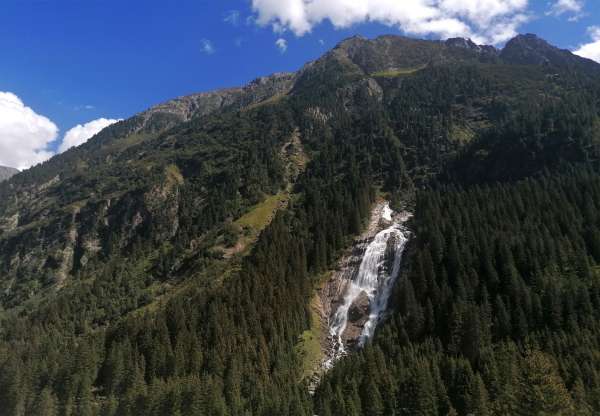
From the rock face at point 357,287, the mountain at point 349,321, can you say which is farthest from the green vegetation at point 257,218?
the rock face at point 357,287

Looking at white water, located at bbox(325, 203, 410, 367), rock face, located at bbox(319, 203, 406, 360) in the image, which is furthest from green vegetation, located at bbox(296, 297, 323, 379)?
white water, located at bbox(325, 203, 410, 367)

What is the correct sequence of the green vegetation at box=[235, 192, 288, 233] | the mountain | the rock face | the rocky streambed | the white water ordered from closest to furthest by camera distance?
the mountain, the rocky streambed, the rock face, the white water, the green vegetation at box=[235, 192, 288, 233]

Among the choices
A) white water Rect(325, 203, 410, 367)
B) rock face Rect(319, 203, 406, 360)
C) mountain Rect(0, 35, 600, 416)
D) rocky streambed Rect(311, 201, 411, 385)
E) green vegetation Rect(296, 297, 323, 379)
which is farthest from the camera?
white water Rect(325, 203, 410, 367)

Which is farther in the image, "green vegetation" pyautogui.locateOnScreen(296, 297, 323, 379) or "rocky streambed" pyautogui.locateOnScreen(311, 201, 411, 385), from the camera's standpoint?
"rocky streambed" pyautogui.locateOnScreen(311, 201, 411, 385)

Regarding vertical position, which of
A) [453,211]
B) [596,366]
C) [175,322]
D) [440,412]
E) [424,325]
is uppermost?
[453,211]

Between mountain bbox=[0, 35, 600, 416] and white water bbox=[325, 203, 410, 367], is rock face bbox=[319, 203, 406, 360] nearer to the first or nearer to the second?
white water bbox=[325, 203, 410, 367]

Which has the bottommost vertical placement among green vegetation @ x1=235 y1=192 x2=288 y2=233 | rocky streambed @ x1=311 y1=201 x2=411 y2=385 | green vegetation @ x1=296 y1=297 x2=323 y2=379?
green vegetation @ x1=296 y1=297 x2=323 y2=379

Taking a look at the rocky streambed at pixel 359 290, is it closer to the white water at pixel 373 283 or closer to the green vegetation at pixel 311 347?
the white water at pixel 373 283

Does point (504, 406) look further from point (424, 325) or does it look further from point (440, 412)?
point (424, 325)

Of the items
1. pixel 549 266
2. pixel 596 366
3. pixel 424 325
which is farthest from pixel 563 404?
pixel 549 266
